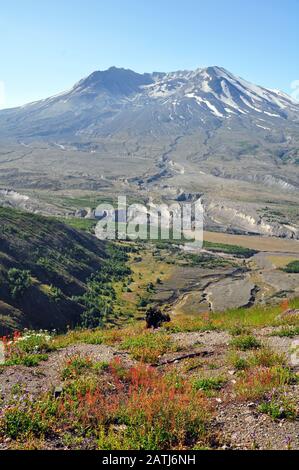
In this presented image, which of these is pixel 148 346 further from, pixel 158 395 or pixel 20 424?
pixel 20 424

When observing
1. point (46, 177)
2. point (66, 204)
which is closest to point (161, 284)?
point (66, 204)

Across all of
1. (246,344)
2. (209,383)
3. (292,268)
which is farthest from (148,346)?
(292,268)

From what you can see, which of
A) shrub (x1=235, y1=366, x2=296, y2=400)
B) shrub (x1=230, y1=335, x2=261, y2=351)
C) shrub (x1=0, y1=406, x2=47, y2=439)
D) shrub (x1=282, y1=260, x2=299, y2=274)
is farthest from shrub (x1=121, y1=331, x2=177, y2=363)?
shrub (x1=282, y1=260, x2=299, y2=274)

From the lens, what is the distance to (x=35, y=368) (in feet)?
32.4

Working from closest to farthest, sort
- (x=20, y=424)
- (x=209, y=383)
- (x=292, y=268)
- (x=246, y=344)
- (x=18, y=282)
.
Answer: (x=20, y=424) → (x=209, y=383) → (x=246, y=344) → (x=18, y=282) → (x=292, y=268)

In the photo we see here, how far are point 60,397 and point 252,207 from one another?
15332cm

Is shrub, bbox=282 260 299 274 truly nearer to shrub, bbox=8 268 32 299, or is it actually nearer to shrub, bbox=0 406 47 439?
shrub, bbox=8 268 32 299

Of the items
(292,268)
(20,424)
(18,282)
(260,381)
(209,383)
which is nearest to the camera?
(20,424)

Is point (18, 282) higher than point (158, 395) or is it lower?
lower

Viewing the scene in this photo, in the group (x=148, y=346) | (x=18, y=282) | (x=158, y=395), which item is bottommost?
(x=18, y=282)

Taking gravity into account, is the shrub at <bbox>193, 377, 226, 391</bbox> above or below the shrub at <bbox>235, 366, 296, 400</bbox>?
below

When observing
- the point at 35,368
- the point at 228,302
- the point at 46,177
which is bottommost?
the point at 228,302

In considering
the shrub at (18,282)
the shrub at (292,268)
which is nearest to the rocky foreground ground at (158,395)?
the shrub at (18,282)
